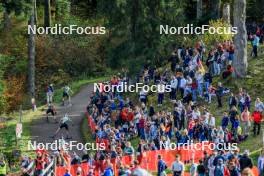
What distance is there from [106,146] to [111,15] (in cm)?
1550

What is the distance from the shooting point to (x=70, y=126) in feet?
137

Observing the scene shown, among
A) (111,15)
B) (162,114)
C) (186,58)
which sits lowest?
(162,114)

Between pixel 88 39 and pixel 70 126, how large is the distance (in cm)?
1999

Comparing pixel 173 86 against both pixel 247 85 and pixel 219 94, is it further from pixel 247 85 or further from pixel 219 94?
pixel 247 85

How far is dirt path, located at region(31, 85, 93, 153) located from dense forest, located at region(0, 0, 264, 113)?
3293mm

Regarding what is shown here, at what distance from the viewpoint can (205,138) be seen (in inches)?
1164

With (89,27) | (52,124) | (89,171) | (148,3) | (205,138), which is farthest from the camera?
(89,27)

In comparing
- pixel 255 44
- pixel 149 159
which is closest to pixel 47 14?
pixel 255 44

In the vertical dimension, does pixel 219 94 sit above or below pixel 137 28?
below

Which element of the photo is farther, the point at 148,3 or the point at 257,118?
the point at 148,3

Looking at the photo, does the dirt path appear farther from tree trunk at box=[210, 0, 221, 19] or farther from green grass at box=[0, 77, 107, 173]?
tree trunk at box=[210, 0, 221, 19]

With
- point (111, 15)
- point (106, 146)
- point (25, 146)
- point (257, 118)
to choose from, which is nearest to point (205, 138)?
point (257, 118)

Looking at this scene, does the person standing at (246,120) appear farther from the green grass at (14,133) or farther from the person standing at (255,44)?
the green grass at (14,133)

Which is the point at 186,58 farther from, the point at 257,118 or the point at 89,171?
the point at 89,171
